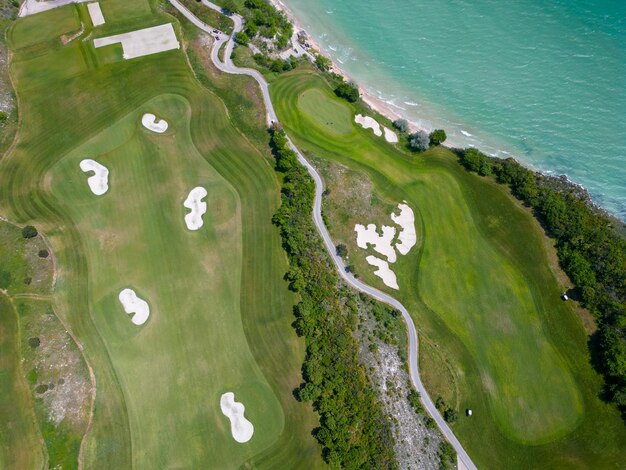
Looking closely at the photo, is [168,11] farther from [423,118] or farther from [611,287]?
[611,287]

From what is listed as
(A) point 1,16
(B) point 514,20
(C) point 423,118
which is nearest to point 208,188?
(C) point 423,118

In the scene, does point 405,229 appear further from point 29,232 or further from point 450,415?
point 29,232

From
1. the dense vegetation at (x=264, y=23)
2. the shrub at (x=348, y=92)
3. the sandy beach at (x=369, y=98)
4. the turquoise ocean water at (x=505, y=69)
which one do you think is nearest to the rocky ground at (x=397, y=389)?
the sandy beach at (x=369, y=98)

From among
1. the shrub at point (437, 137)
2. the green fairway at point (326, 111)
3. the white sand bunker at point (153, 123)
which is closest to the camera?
the white sand bunker at point (153, 123)

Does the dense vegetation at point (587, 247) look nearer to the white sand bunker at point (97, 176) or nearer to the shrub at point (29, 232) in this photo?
the white sand bunker at point (97, 176)

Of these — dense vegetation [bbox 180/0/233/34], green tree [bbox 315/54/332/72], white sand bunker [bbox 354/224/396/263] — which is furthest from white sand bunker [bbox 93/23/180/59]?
white sand bunker [bbox 354/224/396/263]

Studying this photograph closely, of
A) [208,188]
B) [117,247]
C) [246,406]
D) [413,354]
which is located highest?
[208,188]
